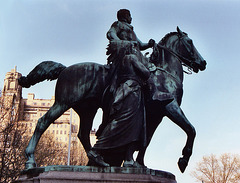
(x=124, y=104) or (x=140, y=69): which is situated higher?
(x=140, y=69)

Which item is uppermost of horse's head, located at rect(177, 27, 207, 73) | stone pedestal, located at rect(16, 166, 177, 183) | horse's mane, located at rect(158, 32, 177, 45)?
horse's mane, located at rect(158, 32, 177, 45)

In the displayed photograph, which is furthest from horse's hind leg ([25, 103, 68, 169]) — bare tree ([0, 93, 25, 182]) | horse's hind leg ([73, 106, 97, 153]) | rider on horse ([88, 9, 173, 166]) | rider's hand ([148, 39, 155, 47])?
bare tree ([0, 93, 25, 182])

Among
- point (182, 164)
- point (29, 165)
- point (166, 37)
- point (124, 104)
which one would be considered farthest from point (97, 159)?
point (166, 37)

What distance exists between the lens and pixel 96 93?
6.89 m

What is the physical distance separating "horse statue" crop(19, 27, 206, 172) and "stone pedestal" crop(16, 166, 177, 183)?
2.09 ft

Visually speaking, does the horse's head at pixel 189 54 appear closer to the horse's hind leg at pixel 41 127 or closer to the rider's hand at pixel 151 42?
the rider's hand at pixel 151 42

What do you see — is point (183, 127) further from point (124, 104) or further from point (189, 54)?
point (189, 54)

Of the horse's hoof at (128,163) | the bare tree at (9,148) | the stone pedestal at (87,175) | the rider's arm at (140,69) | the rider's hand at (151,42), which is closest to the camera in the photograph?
the stone pedestal at (87,175)

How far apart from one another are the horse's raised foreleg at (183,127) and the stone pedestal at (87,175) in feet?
2.93

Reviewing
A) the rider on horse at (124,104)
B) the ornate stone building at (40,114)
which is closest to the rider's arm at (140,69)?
the rider on horse at (124,104)

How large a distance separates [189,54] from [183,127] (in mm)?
2204

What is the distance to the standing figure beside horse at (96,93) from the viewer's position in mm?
6613

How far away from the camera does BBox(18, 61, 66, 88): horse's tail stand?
282 inches

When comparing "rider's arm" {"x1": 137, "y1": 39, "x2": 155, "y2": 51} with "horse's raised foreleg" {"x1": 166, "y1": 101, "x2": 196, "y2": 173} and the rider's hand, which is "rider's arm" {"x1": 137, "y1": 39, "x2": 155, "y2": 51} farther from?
"horse's raised foreleg" {"x1": 166, "y1": 101, "x2": 196, "y2": 173}
